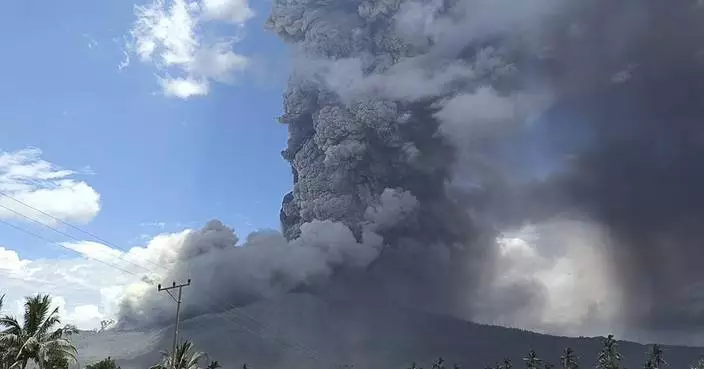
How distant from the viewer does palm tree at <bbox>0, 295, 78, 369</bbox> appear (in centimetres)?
4241

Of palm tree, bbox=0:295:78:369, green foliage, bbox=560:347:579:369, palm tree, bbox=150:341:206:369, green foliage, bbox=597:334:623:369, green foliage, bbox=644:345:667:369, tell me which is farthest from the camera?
green foliage, bbox=560:347:579:369

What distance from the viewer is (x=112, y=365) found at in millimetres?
67375

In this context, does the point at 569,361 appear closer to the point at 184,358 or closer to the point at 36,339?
the point at 184,358

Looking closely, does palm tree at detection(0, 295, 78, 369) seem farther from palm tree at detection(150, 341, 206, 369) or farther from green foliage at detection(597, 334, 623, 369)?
green foliage at detection(597, 334, 623, 369)

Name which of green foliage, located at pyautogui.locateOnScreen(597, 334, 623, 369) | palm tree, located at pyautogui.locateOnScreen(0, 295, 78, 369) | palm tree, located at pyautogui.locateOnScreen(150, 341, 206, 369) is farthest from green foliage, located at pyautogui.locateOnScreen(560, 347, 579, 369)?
palm tree, located at pyautogui.locateOnScreen(0, 295, 78, 369)

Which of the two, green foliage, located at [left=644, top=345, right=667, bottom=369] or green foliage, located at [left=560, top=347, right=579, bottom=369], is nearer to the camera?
green foliage, located at [left=644, top=345, right=667, bottom=369]

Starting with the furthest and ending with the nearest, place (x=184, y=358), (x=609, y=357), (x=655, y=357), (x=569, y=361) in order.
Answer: (x=569, y=361), (x=655, y=357), (x=609, y=357), (x=184, y=358)

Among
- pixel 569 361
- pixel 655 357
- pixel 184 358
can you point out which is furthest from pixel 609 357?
pixel 184 358

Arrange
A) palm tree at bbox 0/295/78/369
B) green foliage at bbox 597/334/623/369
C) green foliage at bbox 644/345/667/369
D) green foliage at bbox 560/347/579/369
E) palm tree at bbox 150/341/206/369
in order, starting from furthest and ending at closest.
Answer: green foliage at bbox 560/347/579/369
green foliage at bbox 644/345/667/369
green foliage at bbox 597/334/623/369
palm tree at bbox 150/341/206/369
palm tree at bbox 0/295/78/369

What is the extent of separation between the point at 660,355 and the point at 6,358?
15849cm

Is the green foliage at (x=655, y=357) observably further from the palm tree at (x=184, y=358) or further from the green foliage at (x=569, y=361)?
the palm tree at (x=184, y=358)

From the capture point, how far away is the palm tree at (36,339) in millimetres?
42406

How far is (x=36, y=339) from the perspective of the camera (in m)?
43.0

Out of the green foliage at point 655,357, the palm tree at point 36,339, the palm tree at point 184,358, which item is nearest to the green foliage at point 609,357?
the green foliage at point 655,357
